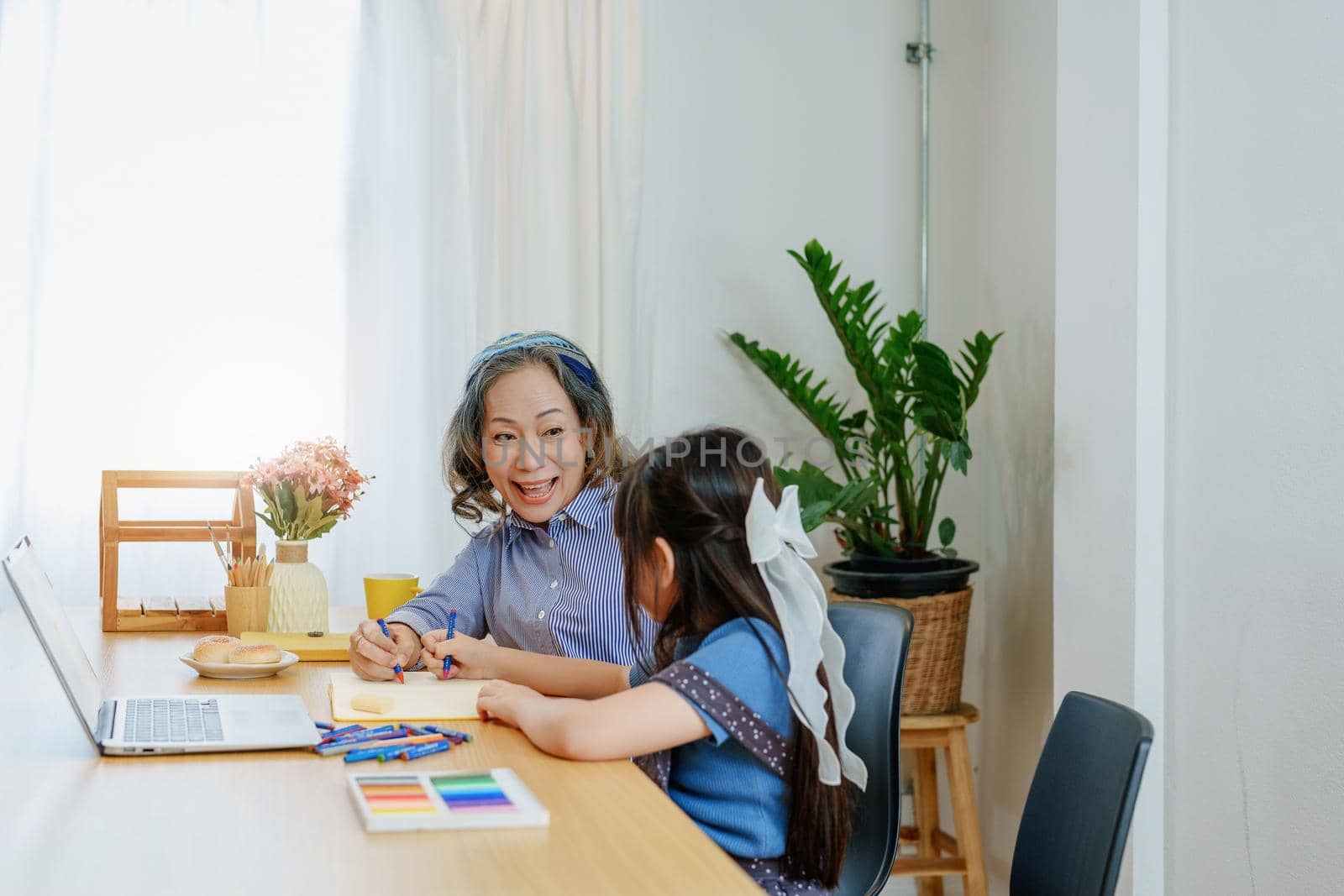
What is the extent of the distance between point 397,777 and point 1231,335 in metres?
1.69

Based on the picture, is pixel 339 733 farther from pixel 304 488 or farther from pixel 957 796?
pixel 957 796

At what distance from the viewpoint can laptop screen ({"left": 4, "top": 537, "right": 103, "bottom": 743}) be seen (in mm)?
1201

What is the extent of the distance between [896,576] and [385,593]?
1.11 metres

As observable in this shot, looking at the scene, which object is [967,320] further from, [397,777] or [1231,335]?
[397,777]

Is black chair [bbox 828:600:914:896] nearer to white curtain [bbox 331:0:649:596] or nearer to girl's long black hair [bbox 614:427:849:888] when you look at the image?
girl's long black hair [bbox 614:427:849:888]

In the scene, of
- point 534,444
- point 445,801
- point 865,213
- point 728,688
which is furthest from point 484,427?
point 865,213

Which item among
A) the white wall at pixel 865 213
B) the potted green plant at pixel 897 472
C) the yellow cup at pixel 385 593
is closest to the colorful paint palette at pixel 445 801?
the yellow cup at pixel 385 593

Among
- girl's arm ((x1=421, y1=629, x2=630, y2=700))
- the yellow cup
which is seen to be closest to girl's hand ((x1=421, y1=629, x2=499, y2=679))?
girl's arm ((x1=421, y1=629, x2=630, y2=700))

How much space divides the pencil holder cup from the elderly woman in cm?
29

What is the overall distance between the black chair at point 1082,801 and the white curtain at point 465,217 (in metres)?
1.85

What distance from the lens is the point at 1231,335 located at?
7.09 ft

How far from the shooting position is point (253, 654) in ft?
5.57

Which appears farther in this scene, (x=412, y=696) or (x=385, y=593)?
(x=385, y=593)

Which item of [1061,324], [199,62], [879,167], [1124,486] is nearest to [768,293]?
[879,167]
